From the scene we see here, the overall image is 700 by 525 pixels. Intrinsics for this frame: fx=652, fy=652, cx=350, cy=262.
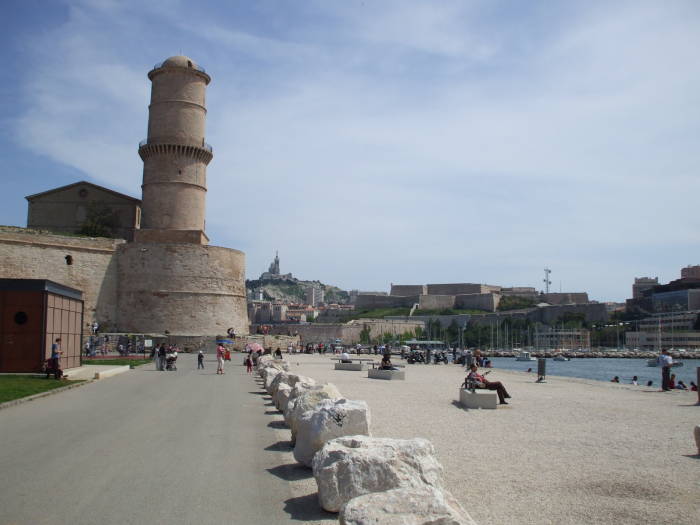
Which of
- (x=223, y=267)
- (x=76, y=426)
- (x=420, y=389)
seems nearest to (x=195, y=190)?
(x=223, y=267)

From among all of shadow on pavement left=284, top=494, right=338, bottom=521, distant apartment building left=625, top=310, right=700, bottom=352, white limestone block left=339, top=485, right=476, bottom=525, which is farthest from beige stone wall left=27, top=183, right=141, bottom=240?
distant apartment building left=625, top=310, right=700, bottom=352

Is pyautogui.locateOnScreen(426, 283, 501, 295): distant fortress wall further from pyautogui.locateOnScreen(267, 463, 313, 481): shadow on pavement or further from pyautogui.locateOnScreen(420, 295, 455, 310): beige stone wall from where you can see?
pyautogui.locateOnScreen(267, 463, 313, 481): shadow on pavement

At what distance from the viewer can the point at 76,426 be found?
8234 millimetres

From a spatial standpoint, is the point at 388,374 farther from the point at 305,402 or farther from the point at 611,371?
the point at 611,371

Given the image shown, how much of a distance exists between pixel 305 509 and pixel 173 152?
1419 inches

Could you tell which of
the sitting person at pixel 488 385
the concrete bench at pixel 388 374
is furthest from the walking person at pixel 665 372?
the concrete bench at pixel 388 374

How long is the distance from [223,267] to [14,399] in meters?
28.2

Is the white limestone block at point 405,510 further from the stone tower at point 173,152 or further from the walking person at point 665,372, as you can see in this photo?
the stone tower at point 173,152

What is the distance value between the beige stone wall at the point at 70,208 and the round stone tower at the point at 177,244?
306 cm

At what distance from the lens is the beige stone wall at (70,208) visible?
3997 centimetres

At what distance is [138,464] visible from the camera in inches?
234

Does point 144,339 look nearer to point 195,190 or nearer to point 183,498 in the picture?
point 195,190

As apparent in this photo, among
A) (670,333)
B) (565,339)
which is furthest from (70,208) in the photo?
(670,333)

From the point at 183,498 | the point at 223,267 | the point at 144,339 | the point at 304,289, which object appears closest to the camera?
the point at 183,498
